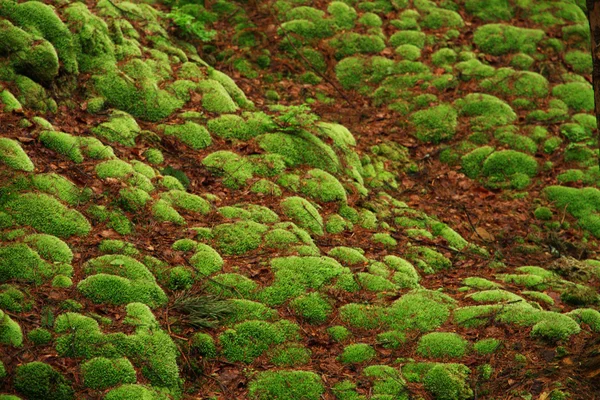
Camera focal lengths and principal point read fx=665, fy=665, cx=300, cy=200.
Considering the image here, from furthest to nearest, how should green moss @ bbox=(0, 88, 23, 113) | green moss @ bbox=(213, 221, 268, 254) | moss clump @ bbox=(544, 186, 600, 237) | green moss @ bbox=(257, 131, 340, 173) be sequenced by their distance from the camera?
moss clump @ bbox=(544, 186, 600, 237) → green moss @ bbox=(257, 131, 340, 173) → green moss @ bbox=(0, 88, 23, 113) → green moss @ bbox=(213, 221, 268, 254)

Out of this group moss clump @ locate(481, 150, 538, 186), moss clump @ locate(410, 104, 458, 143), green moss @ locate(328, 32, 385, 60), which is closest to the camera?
moss clump @ locate(481, 150, 538, 186)

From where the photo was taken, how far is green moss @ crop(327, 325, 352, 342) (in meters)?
6.51

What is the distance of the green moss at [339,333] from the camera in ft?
21.4

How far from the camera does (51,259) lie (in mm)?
6293

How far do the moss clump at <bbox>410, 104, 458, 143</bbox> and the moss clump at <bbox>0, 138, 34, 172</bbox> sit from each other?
20.0ft

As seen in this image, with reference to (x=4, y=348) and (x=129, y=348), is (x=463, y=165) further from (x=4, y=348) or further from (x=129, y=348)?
(x=4, y=348)

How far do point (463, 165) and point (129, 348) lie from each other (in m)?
6.43

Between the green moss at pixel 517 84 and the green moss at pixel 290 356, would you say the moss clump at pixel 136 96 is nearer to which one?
the green moss at pixel 290 356

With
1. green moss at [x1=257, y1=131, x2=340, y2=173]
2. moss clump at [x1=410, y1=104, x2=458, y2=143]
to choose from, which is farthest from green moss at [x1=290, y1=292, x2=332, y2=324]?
moss clump at [x1=410, y1=104, x2=458, y2=143]

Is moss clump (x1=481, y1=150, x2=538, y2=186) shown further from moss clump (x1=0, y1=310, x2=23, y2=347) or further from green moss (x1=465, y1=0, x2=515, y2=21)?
moss clump (x1=0, y1=310, x2=23, y2=347)

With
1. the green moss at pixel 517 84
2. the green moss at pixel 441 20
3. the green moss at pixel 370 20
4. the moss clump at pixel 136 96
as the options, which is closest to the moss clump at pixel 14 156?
the moss clump at pixel 136 96

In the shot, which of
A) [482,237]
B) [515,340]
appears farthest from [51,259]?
[482,237]

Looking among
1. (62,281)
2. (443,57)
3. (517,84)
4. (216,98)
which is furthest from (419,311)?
(443,57)

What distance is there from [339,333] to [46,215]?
316cm
